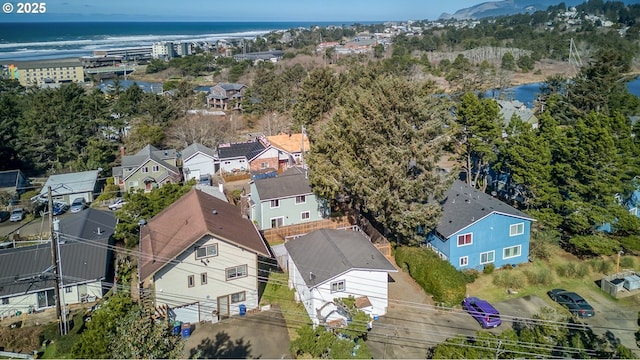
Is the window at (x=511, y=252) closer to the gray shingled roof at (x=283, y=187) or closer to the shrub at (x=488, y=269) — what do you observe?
the shrub at (x=488, y=269)

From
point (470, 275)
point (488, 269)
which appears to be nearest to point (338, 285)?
point (470, 275)

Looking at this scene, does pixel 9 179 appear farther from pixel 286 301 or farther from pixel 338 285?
pixel 338 285

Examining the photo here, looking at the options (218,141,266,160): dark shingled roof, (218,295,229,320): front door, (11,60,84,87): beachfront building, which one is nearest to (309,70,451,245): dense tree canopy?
(218,295,229,320): front door

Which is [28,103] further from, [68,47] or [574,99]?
[68,47]

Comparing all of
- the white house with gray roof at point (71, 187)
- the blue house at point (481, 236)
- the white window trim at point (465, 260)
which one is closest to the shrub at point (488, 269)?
the blue house at point (481, 236)

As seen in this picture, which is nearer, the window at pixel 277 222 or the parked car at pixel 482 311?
the parked car at pixel 482 311

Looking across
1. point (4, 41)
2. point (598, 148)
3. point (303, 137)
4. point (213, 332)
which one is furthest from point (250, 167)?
point (4, 41)
